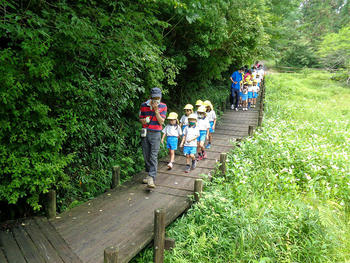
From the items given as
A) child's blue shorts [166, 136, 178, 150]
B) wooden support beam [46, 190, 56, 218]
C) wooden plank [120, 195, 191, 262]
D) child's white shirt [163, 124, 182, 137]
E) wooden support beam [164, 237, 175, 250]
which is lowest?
wooden support beam [164, 237, 175, 250]

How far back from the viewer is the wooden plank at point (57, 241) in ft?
12.2

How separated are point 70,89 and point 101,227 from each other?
2467 mm

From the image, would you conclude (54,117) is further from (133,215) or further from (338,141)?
(338,141)

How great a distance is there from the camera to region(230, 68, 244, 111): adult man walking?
14.0 m

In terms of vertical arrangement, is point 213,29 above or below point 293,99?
above

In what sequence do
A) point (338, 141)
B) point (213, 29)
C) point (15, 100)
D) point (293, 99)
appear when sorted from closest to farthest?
1. point (15, 100)
2. point (213, 29)
3. point (338, 141)
4. point (293, 99)

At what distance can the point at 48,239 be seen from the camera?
410 centimetres

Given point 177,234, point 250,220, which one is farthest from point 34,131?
point 250,220

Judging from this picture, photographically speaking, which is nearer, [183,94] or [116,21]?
[116,21]

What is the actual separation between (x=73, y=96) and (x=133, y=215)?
2.47 m

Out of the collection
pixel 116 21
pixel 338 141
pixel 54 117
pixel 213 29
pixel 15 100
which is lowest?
pixel 338 141

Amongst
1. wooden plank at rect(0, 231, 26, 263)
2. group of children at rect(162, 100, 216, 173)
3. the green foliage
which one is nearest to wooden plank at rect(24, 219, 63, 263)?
wooden plank at rect(0, 231, 26, 263)

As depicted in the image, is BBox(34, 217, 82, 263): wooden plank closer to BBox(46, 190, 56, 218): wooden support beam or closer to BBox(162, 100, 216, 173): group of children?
BBox(46, 190, 56, 218): wooden support beam

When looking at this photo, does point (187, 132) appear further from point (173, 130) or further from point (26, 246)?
point (26, 246)
